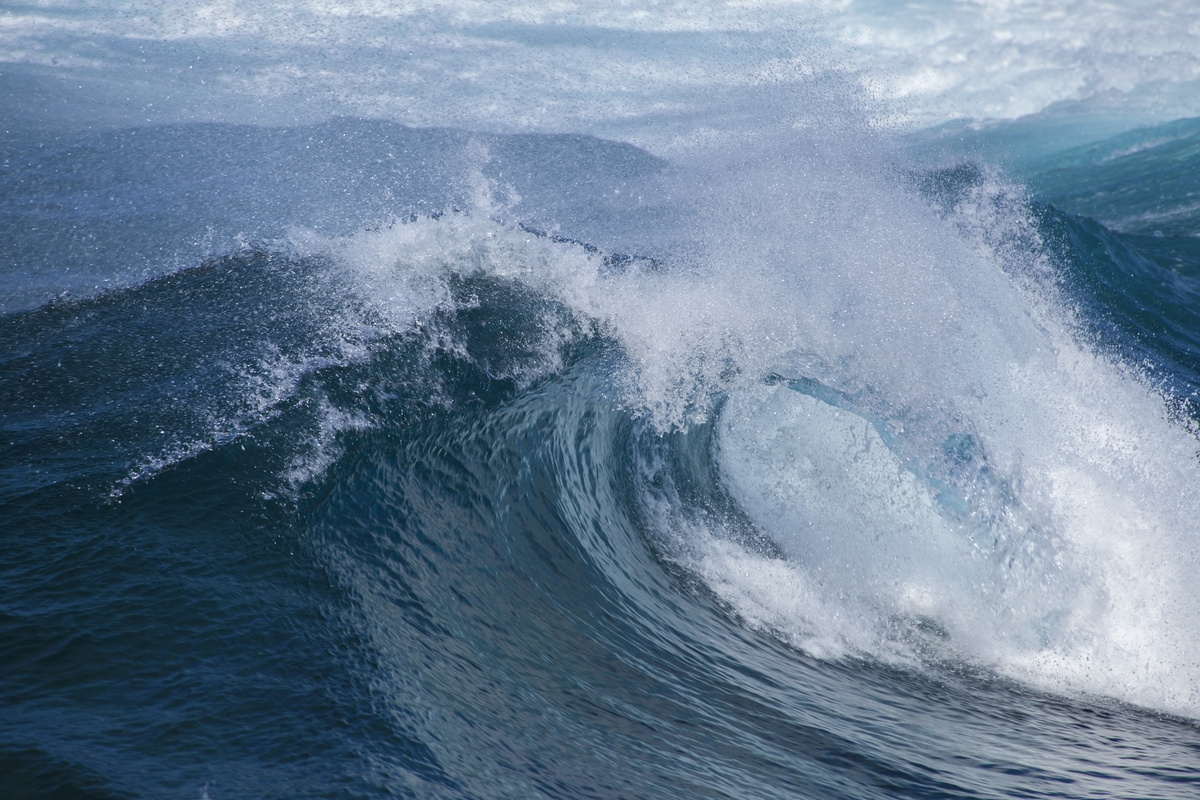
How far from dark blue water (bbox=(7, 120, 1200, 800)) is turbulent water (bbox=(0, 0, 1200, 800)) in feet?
0.07

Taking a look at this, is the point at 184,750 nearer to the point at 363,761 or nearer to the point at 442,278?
the point at 363,761

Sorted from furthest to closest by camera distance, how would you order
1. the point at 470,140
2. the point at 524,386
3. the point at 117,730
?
the point at 470,140, the point at 524,386, the point at 117,730

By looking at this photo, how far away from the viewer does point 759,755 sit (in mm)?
2908

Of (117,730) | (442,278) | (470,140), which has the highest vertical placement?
(470,140)

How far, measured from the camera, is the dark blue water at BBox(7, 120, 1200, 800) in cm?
251

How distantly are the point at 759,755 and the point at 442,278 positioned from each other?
4452 mm

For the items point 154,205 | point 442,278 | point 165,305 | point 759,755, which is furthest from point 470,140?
point 759,755

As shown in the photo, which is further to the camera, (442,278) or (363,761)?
(442,278)

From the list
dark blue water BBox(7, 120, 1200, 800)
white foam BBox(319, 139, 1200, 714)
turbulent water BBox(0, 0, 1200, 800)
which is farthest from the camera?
white foam BBox(319, 139, 1200, 714)

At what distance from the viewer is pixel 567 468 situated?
489 cm

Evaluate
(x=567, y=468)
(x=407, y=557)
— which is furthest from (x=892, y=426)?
(x=407, y=557)

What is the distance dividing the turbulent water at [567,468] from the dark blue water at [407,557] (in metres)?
0.02

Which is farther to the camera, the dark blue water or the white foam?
the white foam

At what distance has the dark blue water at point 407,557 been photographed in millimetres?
2510
